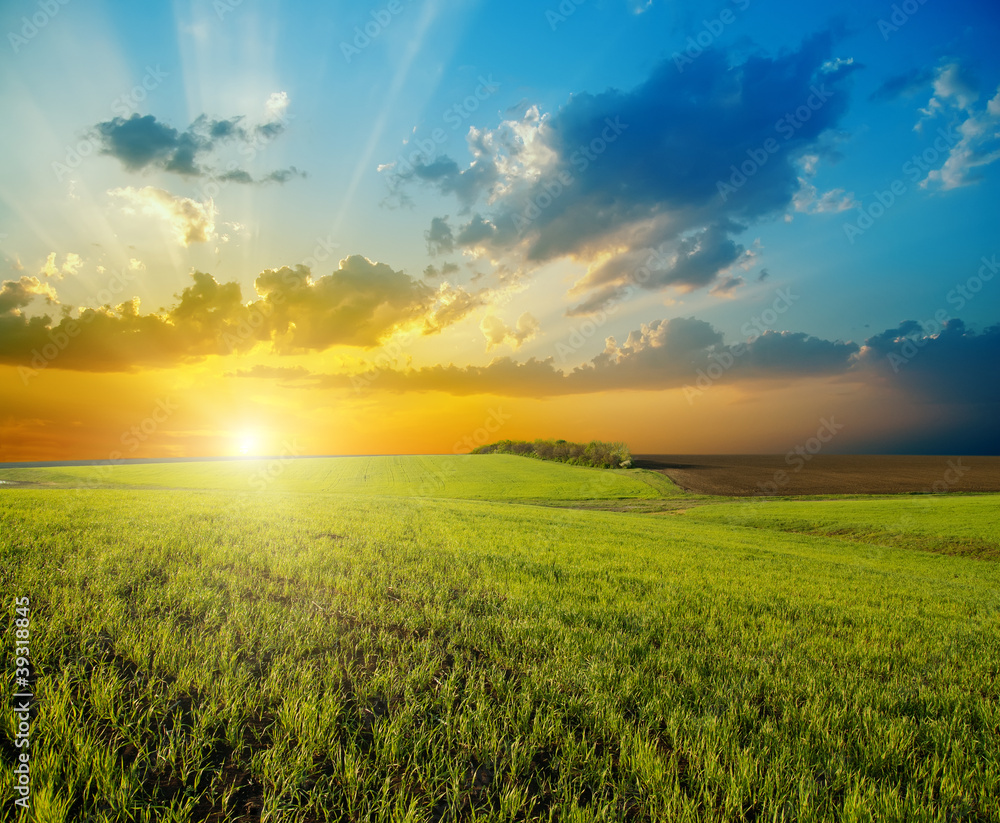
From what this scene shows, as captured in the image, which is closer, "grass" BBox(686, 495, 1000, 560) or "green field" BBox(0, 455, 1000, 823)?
"green field" BBox(0, 455, 1000, 823)

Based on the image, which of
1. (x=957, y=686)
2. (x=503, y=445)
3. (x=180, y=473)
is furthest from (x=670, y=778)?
(x=503, y=445)

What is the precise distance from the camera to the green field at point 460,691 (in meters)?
2.87

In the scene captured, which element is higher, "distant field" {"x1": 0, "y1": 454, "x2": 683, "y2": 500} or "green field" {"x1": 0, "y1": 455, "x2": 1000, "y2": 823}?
"green field" {"x1": 0, "y1": 455, "x2": 1000, "y2": 823}

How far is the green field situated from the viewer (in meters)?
Result: 2.87

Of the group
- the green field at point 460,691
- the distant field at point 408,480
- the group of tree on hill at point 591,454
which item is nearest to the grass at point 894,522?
the distant field at point 408,480

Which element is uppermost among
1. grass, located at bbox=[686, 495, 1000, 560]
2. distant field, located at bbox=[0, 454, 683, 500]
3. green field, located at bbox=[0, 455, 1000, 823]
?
green field, located at bbox=[0, 455, 1000, 823]

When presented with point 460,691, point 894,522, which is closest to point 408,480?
point 894,522

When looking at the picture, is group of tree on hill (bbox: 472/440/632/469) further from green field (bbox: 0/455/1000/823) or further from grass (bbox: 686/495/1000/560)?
green field (bbox: 0/455/1000/823)

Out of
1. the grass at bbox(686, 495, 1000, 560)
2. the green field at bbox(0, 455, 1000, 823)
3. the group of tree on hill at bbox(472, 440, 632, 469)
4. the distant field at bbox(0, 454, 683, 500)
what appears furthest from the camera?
the group of tree on hill at bbox(472, 440, 632, 469)

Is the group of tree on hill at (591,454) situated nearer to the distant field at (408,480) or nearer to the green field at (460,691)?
the distant field at (408,480)

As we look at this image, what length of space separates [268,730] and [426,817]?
57.4 inches

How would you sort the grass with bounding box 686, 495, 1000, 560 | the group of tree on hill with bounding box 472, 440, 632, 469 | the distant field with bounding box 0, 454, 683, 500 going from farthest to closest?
the group of tree on hill with bounding box 472, 440, 632, 469, the distant field with bounding box 0, 454, 683, 500, the grass with bounding box 686, 495, 1000, 560

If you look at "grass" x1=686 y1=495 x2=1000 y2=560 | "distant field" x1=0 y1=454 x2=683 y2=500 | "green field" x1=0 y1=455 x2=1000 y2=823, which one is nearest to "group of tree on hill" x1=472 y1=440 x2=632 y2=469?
"distant field" x1=0 y1=454 x2=683 y2=500

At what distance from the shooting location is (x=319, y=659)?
4270 millimetres
